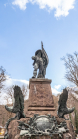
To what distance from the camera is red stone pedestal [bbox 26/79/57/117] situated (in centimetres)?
442

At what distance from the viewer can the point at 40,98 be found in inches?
188

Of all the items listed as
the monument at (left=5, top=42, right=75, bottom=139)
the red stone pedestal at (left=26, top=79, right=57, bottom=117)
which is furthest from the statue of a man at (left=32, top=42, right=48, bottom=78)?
the red stone pedestal at (left=26, top=79, right=57, bottom=117)

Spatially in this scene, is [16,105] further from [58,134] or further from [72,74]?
[72,74]

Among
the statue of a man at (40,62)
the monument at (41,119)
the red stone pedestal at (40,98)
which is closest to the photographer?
the monument at (41,119)

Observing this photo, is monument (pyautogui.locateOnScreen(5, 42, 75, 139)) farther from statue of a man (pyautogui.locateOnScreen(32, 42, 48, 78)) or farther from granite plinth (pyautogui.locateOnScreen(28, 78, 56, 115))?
statue of a man (pyautogui.locateOnScreen(32, 42, 48, 78))

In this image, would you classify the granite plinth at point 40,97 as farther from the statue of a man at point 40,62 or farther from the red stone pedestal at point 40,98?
the statue of a man at point 40,62

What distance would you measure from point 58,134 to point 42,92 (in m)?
1.73

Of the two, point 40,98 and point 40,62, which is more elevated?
point 40,62

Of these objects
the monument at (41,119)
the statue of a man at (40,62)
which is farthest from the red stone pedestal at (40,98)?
the statue of a man at (40,62)

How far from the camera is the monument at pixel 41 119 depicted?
354 centimetres

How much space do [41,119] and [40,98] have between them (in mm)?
1014

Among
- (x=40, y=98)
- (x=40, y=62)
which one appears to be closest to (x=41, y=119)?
(x=40, y=98)

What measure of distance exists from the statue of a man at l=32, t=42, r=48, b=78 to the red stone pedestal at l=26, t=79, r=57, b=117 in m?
0.67

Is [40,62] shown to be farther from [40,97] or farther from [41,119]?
[41,119]
